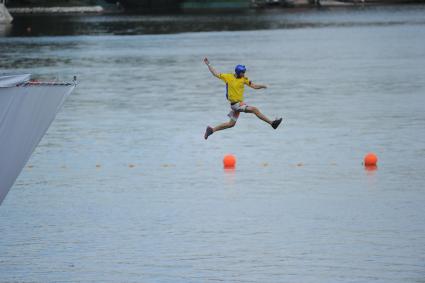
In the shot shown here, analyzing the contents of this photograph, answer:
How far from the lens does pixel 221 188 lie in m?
35.5

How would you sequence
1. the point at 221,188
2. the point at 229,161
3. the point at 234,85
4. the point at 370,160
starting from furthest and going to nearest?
1. the point at 229,161
2. the point at 370,160
3. the point at 221,188
4. the point at 234,85

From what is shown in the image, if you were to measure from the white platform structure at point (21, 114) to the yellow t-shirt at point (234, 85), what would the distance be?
13.9 metres

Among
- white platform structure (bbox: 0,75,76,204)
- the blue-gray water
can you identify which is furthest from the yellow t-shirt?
white platform structure (bbox: 0,75,76,204)

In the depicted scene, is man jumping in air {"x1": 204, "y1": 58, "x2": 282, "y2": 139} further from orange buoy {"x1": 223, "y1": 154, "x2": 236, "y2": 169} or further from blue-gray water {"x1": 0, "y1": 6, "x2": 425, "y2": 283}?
orange buoy {"x1": 223, "y1": 154, "x2": 236, "y2": 169}

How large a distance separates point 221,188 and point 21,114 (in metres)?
15.7

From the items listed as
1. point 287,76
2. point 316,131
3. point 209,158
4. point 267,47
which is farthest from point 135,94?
point 267,47

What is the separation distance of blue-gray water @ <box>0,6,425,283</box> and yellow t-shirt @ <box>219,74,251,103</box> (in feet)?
6.97

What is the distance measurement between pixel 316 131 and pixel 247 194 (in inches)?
506

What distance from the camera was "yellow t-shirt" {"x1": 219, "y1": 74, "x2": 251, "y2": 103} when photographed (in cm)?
3472

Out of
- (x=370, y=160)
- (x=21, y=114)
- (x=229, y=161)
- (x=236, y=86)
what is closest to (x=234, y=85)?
(x=236, y=86)

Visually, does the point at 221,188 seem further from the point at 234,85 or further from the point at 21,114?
the point at 21,114

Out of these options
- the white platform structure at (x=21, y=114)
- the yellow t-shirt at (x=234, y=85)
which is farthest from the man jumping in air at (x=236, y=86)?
the white platform structure at (x=21, y=114)

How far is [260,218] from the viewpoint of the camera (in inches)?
1212

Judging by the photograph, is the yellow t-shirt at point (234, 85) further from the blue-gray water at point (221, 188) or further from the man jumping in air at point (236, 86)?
the blue-gray water at point (221, 188)
